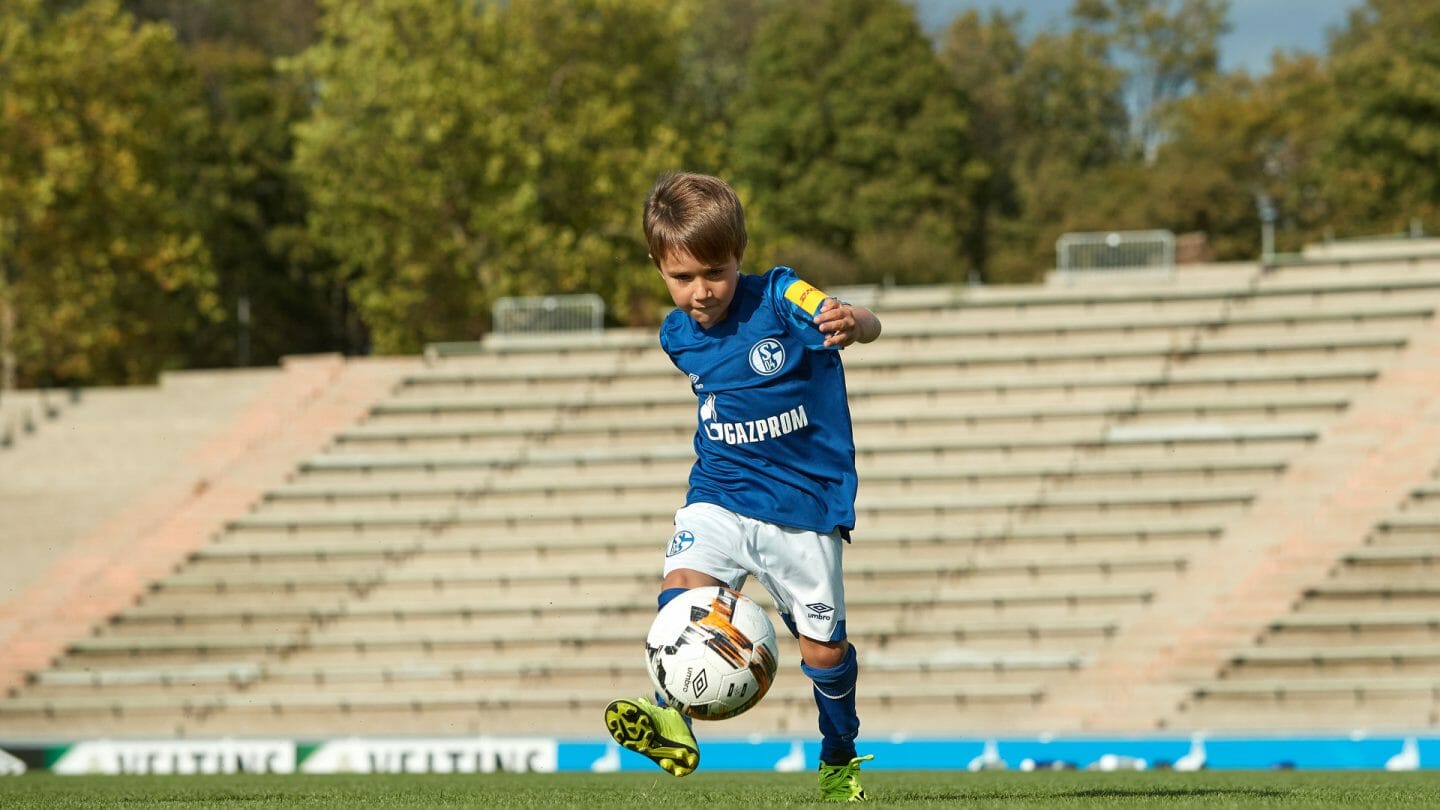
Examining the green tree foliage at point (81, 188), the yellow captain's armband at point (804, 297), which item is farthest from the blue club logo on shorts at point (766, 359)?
the green tree foliage at point (81, 188)

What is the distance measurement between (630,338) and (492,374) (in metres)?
1.86

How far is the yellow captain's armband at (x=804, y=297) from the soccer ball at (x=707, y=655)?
928 millimetres

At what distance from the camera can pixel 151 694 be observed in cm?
2027

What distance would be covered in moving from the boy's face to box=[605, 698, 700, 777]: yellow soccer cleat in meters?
1.23

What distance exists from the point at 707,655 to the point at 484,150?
33179mm

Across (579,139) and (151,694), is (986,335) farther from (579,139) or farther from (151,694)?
(579,139)

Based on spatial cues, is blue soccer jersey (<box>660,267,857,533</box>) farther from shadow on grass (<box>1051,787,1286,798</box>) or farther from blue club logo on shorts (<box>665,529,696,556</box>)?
shadow on grass (<box>1051,787,1286,798</box>)

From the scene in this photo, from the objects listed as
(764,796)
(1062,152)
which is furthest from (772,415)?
(1062,152)

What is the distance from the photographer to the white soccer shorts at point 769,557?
609 centimetres

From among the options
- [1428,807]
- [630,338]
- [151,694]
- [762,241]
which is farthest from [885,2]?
[1428,807]

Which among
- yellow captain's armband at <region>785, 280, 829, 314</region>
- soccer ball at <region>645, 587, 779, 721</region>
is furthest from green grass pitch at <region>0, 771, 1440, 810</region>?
yellow captain's armband at <region>785, 280, 829, 314</region>

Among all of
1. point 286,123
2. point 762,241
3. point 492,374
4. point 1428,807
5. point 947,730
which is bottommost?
point 947,730

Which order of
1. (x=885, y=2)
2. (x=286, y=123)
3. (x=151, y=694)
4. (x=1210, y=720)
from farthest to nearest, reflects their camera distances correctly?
(x=885, y=2)
(x=286, y=123)
(x=151, y=694)
(x=1210, y=720)

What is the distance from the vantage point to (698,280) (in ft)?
19.6
